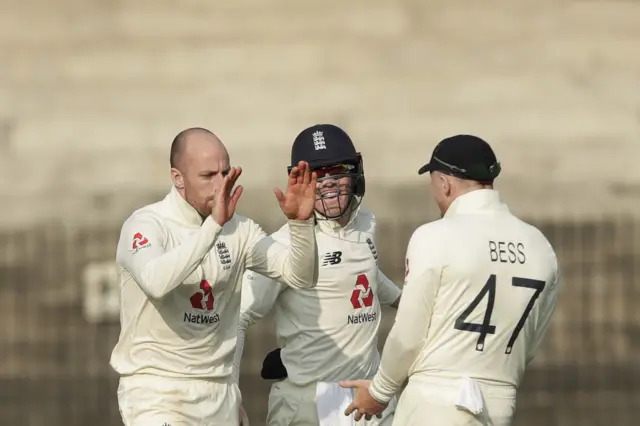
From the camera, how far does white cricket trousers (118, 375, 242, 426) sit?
620cm

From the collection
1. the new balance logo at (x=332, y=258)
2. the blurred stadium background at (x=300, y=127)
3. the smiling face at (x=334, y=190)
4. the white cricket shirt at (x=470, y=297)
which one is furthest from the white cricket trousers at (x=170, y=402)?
the blurred stadium background at (x=300, y=127)

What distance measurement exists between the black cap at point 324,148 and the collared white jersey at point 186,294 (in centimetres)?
87

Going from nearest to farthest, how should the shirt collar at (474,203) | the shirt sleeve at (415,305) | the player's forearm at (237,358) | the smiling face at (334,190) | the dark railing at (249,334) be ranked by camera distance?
the shirt sleeve at (415,305) < the shirt collar at (474,203) < the player's forearm at (237,358) < the smiling face at (334,190) < the dark railing at (249,334)

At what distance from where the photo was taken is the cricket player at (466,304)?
5.71 metres

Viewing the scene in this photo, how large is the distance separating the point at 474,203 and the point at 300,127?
7505 millimetres

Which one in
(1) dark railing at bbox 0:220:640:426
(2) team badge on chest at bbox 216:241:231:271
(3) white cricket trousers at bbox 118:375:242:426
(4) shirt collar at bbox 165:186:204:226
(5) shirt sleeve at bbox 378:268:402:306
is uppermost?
(4) shirt collar at bbox 165:186:204:226

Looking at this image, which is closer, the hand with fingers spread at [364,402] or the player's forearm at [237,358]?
the hand with fingers spread at [364,402]

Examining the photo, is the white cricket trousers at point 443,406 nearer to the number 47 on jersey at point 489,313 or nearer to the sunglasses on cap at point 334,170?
the number 47 on jersey at point 489,313

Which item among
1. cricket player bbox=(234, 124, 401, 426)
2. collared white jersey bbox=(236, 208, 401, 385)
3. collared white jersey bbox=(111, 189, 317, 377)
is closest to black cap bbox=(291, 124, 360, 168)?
cricket player bbox=(234, 124, 401, 426)

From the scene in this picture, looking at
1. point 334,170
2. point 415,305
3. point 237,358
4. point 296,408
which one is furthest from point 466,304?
point 296,408

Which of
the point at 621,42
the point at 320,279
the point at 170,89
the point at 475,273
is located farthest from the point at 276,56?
the point at 475,273

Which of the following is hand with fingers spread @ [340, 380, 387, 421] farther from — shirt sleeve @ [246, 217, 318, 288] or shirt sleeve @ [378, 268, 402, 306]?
shirt sleeve @ [378, 268, 402, 306]

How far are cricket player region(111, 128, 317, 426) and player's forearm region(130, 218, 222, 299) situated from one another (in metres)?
0.24

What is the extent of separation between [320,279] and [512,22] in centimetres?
728
